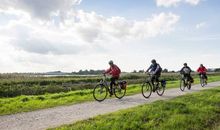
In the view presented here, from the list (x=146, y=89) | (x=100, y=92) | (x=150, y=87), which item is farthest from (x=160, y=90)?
(x=100, y=92)


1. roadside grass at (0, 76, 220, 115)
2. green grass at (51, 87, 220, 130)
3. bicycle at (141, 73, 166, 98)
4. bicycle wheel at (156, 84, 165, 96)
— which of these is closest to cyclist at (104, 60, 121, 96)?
roadside grass at (0, 76, 220, 115)

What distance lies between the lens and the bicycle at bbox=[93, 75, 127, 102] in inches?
779

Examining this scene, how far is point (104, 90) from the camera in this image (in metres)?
20.1

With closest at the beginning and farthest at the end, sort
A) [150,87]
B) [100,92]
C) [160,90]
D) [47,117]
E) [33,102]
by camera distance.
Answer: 1. [47,117]
2. [100,92]
3. [33,102]
4. [150,87]
5. [160,90]

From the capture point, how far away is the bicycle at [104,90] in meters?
19.8

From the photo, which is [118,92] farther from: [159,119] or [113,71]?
[159,119]

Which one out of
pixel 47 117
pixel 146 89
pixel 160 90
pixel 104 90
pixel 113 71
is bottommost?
pixel 47 117

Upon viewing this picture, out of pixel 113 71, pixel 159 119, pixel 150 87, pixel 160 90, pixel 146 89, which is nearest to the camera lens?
pixel 159 119

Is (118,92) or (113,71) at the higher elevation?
(113,71)

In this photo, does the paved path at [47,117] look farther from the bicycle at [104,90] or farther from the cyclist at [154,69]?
the cyclist at [154,69]

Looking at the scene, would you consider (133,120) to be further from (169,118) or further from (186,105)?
(186,105)

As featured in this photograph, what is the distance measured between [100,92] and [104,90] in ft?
1.07

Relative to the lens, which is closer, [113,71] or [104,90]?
[104,90]

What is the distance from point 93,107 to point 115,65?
14.4 feet
